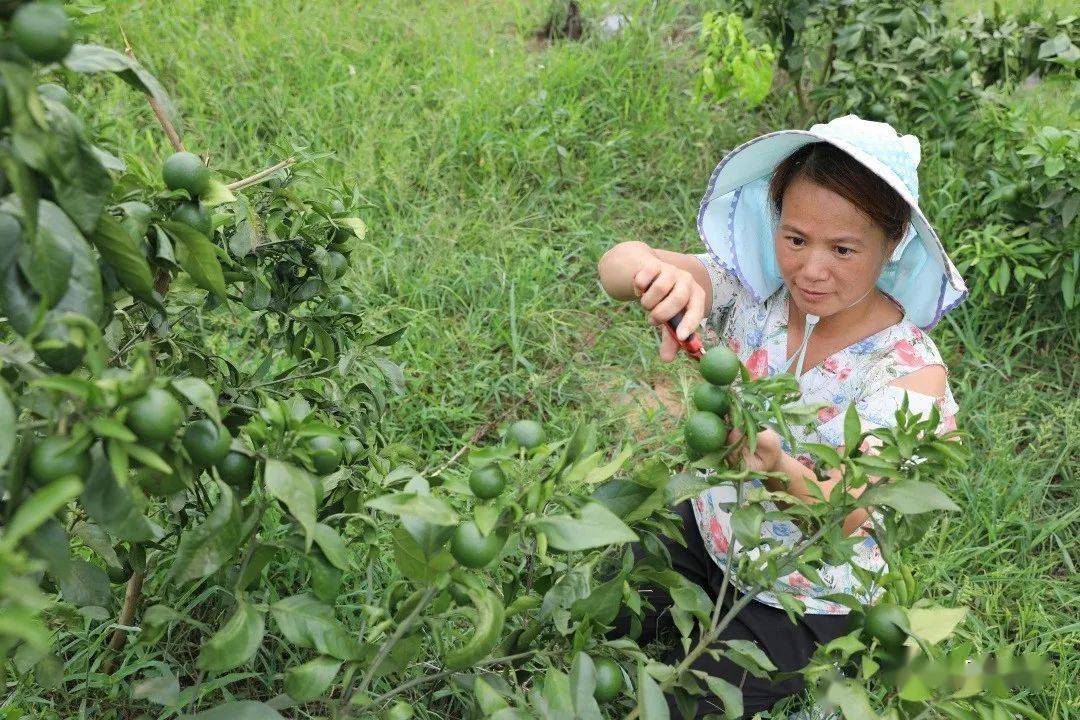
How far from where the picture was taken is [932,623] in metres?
1.15

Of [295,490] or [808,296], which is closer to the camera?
[295,490]

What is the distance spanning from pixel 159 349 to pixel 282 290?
0.22 m

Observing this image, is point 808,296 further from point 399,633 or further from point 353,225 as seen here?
point 399,633

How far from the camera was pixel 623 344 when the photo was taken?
2.94 m

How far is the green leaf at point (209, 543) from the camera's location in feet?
3.30

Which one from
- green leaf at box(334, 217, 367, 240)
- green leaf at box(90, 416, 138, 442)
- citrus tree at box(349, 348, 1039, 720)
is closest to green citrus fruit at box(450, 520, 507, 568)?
citrus tree at box(349, 348, 1039, 720)

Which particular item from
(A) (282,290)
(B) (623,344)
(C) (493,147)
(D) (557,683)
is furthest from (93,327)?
(C) (493,147)

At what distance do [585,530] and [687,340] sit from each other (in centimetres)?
69

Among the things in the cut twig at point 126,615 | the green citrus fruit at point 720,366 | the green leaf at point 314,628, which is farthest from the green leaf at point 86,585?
the green citrus fruit at point 720,366

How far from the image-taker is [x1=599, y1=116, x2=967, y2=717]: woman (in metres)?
1.75

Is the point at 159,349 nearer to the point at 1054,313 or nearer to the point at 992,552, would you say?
the point at 992,552

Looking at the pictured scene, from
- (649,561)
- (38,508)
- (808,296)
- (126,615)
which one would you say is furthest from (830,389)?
(38,508)

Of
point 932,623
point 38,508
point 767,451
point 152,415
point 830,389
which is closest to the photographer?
point 38,508

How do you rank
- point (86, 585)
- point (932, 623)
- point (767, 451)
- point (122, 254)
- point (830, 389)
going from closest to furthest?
point (122, 254), point (932, 623), point (86, 585), point (767, 451), point (830, 389)
